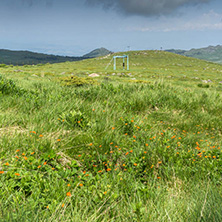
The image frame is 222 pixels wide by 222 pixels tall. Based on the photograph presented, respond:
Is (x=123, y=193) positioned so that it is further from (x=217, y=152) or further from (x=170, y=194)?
(x=217, y=152)

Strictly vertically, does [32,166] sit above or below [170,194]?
above

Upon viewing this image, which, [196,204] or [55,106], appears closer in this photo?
[196,204]

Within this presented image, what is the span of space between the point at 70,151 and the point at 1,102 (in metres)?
3.16

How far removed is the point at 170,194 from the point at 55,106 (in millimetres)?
3663

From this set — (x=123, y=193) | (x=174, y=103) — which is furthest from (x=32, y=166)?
(x=174, y=103)

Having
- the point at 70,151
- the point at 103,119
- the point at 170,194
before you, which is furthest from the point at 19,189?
the point at 103,119

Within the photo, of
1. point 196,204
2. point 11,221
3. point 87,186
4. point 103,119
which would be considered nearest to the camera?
point 11,221

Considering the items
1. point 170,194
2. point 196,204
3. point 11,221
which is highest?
point 11,221

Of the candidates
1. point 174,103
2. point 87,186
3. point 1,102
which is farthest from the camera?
point 174,103

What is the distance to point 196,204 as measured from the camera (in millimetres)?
2109

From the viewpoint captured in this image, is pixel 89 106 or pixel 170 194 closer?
pixel 170 194

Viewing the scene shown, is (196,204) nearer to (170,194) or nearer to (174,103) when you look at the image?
(170,194)

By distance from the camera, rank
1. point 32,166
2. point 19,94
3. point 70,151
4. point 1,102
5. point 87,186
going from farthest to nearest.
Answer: point 19,94
point 1,102
point 70,151
point 32,166
point 87,186

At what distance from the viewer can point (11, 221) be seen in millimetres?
1742
